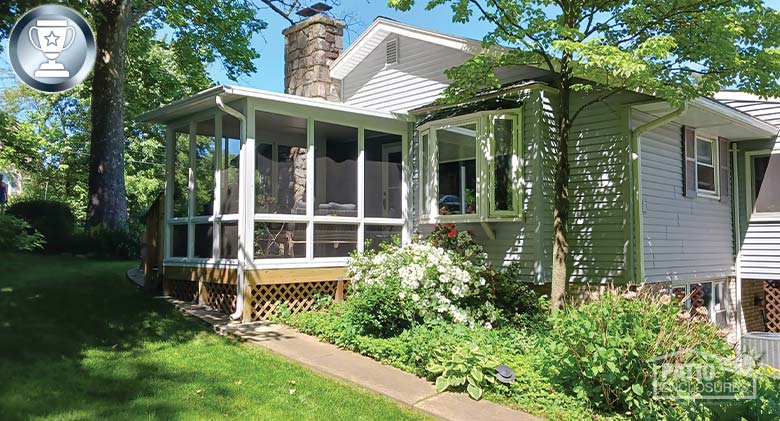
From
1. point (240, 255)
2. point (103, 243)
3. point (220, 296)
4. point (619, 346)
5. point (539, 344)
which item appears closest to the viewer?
point (619, 346)

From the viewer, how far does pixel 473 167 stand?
25.7ft

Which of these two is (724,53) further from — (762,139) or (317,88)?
(317,88)

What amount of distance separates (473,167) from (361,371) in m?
3.80

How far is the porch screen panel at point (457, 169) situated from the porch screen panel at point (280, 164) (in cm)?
213

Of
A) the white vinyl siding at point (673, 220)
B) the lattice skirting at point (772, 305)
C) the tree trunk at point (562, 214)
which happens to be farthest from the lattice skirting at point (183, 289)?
the lattice skirting at point (772, 305)

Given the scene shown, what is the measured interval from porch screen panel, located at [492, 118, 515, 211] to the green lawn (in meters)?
3.83

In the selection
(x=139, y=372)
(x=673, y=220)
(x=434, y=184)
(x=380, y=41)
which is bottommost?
(x=139, y=372)

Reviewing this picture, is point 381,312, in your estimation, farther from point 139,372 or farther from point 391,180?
point 391,180

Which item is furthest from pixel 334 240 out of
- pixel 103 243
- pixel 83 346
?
pixel 103 243

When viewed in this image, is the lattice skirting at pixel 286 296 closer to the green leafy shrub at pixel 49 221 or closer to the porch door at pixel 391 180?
the porch door at pixel 391 180

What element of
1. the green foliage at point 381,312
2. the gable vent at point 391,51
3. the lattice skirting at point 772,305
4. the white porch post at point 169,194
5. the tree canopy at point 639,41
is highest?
the gable vent at point 391,51

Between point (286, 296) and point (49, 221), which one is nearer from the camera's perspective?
point (286, 296)

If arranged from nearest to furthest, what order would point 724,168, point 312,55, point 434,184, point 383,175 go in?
1. point 434,184
2. point 383,175
3. point 724,168
4. point 312,55

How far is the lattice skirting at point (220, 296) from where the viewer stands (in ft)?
24.3
